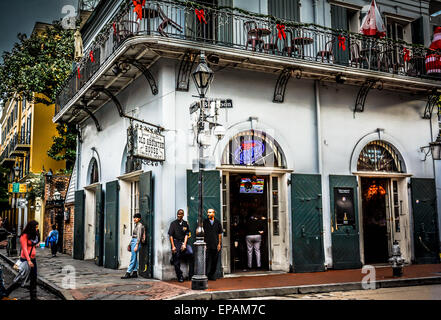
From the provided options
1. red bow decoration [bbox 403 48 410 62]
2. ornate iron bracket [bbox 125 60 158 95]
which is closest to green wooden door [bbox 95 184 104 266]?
ornate iron bracket [bbox 125 60 158 95]

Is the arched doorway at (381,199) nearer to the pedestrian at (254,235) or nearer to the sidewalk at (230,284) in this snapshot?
the sidewalk at (230,284)

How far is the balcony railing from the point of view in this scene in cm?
1230

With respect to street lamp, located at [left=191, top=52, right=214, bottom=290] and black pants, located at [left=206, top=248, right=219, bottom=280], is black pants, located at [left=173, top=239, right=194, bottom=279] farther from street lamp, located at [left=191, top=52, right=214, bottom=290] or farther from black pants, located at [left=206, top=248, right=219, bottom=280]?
street lamp, located at [left=191, top=52, right=214, bottom=290]

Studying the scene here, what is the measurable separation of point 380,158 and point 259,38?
5.61m

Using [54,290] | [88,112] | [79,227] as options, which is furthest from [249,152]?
[79,227]

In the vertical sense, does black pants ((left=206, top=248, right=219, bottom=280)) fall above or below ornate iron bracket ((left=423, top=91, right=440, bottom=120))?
below

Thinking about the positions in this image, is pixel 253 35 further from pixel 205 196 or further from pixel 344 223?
pixel 344 223

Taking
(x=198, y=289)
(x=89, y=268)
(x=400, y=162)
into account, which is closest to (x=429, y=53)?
(x=400, y=162)

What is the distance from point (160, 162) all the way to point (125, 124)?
10.2ft

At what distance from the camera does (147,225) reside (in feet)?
40.2

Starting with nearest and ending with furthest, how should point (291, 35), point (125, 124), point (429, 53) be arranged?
1. point (291, 35)
2. point (125, 124)
3. point (429, 53)

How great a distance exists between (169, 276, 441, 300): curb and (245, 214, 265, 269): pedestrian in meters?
2.90

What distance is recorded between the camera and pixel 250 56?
12.2 meters
